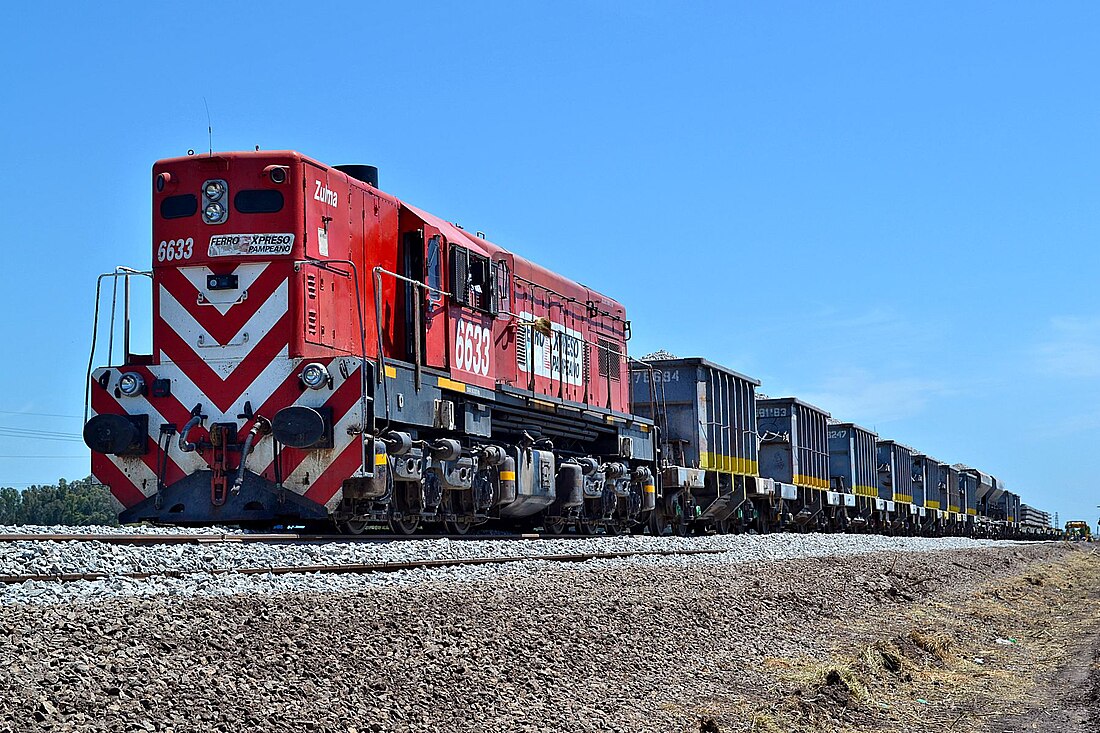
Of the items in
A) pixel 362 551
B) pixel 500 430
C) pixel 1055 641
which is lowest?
pixel 1055 641

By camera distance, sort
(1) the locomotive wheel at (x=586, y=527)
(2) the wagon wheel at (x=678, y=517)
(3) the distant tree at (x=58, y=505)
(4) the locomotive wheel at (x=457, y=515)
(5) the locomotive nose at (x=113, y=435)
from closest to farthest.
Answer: (5) the locomotive nose at (x=113, y=435)
(4) the locomotive wheel at (x=457, y=515)
(1) the locomotive wheel at (x=586, y=527)
(2) the wagon wheel at (x=678, y=517)
(3) the distant tree at (x=58, y=505)

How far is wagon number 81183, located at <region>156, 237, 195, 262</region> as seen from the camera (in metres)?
12.4

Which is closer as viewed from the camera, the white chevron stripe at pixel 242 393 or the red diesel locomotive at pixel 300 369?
the red diesel locomotive at pixel 300 369

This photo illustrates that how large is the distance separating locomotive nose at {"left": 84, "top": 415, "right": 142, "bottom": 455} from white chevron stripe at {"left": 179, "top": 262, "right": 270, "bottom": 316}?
4.82 feet

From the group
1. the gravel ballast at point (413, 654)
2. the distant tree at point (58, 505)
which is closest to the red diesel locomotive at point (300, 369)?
the gravel ballast at point (413, 654)

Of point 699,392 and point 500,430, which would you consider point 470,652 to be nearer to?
point 500,430

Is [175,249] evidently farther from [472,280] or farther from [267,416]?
[472,280]

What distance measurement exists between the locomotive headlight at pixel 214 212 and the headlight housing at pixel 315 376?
6.42ft

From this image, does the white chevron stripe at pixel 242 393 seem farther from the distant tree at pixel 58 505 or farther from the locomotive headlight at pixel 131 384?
the distant tree at pixel 58 505

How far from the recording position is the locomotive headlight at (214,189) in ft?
40.2

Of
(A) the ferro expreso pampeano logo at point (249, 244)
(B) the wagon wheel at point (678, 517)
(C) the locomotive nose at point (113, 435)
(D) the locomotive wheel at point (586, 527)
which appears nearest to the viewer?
(C) the locomotive nose at point (113, 435)

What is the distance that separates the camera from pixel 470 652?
637cm

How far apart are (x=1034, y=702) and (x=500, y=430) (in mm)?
8221

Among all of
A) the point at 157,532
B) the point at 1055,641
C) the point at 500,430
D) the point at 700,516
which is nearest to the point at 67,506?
the point at 700,516
